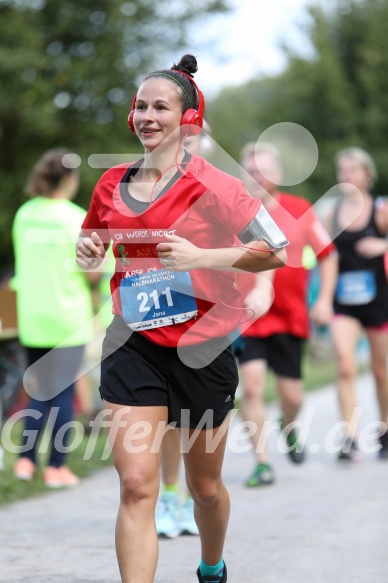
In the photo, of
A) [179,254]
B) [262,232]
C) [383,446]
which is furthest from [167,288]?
[383,446]

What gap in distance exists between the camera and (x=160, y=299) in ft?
13.0

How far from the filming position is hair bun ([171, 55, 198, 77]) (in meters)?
4.20

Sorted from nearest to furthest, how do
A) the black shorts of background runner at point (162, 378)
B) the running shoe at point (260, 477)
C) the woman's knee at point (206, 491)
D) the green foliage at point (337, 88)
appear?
1. the black shorts of background runner at point (162, 378)
2. the woman's knee at point (206, 491)
3. the running shoe at point (260, 477)
4. the green foliage at point (337, 88)

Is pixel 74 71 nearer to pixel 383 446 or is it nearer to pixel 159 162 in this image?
pixel 383 446

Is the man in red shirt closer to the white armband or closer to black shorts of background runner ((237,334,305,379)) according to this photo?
black shorts of background runner ((237,334,305,379))

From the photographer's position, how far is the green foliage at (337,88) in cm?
3788

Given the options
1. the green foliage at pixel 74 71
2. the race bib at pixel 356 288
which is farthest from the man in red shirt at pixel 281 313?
the green foliage at pixel 74 71

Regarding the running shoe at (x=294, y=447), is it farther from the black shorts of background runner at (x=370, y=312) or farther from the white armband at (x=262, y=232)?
the white armband at (x=262, y=232)

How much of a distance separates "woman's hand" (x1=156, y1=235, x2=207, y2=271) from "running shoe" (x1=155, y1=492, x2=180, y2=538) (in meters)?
2.37

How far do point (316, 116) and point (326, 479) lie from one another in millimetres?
32618

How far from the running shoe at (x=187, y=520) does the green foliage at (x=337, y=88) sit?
30.8 meters

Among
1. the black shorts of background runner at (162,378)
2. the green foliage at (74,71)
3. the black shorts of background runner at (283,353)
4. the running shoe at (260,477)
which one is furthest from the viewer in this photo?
the green foliage at (74,71)

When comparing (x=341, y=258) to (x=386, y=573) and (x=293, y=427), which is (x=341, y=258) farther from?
(x=386, y=573)

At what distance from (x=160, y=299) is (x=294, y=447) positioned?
4.73 m
